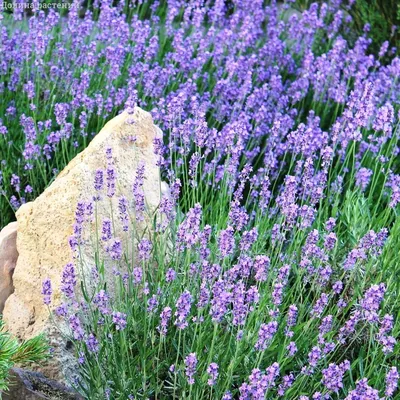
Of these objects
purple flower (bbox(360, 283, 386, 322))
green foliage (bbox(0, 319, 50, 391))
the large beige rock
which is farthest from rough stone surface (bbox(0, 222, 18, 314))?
purple flower (bbox(360, 283, 386, 322))

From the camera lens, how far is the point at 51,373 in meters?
2.94

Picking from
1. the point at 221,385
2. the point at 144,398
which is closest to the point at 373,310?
the point at 221,385

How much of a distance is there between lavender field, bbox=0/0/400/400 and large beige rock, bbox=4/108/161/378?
0.03 meters

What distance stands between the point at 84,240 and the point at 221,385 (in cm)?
73

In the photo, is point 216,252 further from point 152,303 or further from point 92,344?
point 92,344

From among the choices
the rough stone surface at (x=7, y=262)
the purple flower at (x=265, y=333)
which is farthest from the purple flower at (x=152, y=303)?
the rough stone surface at (x=7, y=262)

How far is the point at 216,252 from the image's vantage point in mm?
2967

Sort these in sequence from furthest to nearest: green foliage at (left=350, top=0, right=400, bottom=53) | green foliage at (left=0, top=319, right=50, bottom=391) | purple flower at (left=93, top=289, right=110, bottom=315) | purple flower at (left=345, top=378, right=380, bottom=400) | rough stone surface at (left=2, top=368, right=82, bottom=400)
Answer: green foliage at (left=350, top=0, right=400, bottom=53) → rough stone surface at (left=2, top=368, right=82, bottom=400) → purple flower at (left=93, top=289, right=110, bottom=315) → green foliage at (left=0, top=319, right=50, bottom=391) → purple flower at (left=345, top=378, right=380, bottom=400)

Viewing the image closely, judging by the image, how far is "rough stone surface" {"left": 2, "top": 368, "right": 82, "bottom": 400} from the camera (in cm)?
262

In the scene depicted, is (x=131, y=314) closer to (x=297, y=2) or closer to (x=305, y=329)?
(x=305, y=329)

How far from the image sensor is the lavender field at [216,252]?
2541 mm

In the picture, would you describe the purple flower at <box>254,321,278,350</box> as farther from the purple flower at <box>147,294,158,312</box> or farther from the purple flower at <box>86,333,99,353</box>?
the purple flower at <box>86,333,99,353</box>

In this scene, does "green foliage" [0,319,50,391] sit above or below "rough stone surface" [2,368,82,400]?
above

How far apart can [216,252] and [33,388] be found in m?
0.80
